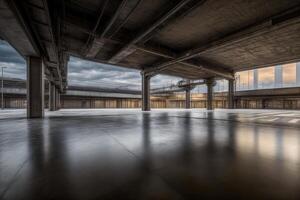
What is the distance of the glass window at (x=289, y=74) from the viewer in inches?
989

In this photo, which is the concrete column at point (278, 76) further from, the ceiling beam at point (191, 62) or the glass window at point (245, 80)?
the ceiling beam at point (191, 62)

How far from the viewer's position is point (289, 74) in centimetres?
2569

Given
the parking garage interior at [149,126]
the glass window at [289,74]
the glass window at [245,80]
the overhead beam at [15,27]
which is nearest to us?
the parking garage interior at [149,126]

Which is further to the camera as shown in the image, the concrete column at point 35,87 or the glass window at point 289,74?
the glass window at point 289,74

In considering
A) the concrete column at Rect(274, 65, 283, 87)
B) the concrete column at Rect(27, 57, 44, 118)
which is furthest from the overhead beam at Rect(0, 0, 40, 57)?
the concrete column at Rect(274, 65, 283, 87)

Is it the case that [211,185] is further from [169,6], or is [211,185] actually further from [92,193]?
[169,6]

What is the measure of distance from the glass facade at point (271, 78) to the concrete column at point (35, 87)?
37.1 metres

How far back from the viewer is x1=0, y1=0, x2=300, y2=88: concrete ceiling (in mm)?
6477

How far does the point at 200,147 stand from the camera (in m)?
3.16

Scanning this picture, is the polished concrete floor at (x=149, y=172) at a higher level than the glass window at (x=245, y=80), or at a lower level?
lower

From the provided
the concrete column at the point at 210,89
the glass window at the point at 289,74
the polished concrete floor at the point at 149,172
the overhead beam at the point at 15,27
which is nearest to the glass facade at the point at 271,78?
the glass window at the point at 289,74

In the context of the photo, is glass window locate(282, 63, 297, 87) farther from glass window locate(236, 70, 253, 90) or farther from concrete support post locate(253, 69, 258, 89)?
glass window locate(236, 70, 253, 90)

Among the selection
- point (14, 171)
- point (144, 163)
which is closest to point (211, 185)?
point (144, 163)

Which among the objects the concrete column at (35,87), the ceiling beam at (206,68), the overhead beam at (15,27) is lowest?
the concrete column at (35,87)
